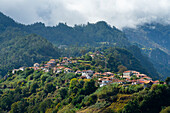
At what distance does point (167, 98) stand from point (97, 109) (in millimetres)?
18911

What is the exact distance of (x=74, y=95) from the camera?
78.4 meters

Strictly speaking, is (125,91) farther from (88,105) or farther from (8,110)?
(8,110)

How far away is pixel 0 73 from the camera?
163 meters

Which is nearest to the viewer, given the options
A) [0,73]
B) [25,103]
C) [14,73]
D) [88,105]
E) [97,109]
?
[97,109]

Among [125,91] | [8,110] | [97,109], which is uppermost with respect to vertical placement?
[125,91]

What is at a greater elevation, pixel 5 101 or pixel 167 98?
pixel 167 98

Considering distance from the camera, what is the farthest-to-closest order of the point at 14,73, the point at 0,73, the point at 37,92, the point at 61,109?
the point at 0,73 → the point at 14,73 → the point at 37,92 → the point at 61,109

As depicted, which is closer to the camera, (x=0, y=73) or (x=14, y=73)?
(x=14, y=73)

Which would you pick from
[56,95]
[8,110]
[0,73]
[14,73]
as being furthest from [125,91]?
[0,73]

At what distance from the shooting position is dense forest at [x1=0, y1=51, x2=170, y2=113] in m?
57.8

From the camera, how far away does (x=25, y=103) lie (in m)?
87.6

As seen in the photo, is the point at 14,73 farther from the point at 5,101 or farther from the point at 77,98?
the point at 77,98

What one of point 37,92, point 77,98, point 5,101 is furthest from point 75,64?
point 77,98

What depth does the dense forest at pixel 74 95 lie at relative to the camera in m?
57.8
